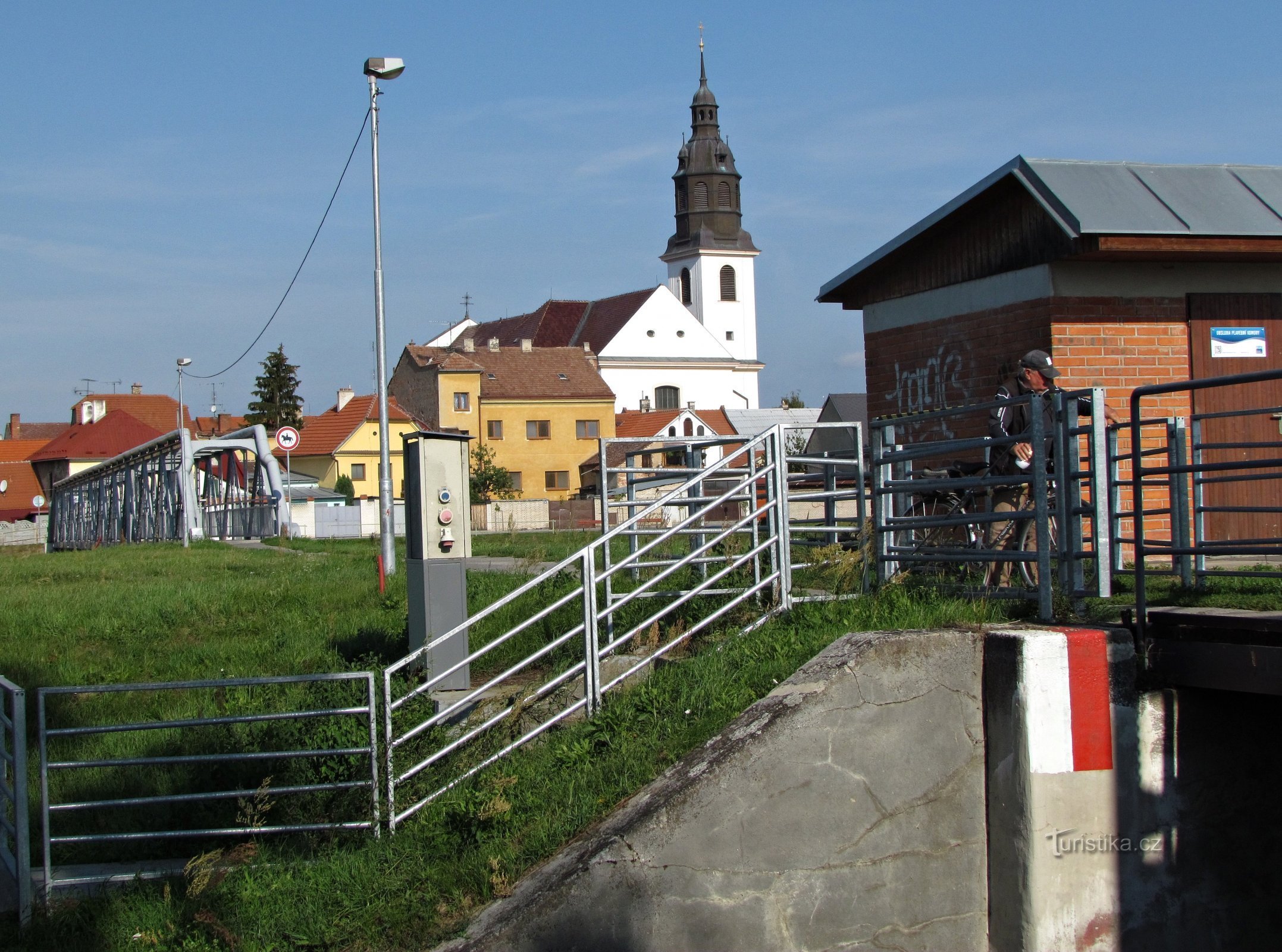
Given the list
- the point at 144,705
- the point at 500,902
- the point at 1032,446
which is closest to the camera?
the point at 500,902

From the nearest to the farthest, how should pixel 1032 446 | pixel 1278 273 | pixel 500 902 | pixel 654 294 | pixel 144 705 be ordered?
1. pixel 500 902
2. pixel 1032 446
3. pixel 144 705
4. pixel 1278 273
5. pixel 654 294

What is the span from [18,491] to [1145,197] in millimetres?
99864

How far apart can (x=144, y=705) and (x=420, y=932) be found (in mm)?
4499

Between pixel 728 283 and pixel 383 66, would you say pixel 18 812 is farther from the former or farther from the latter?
pixel 728 283

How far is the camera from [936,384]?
1176cm

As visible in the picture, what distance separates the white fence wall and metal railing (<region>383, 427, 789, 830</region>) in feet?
185

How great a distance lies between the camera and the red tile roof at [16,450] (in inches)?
4050

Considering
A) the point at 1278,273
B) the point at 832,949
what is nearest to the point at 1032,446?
the point at 832,949

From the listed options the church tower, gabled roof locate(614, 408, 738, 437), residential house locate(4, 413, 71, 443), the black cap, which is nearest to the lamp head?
the black cap

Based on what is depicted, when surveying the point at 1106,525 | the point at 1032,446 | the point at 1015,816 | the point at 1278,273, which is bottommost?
the point at 1015,816

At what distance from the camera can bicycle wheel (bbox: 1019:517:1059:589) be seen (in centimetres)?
741

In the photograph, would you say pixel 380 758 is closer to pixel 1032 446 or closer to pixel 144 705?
pixel 144 705

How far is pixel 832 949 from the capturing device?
240 inches

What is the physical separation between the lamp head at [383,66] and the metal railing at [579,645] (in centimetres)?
1379
